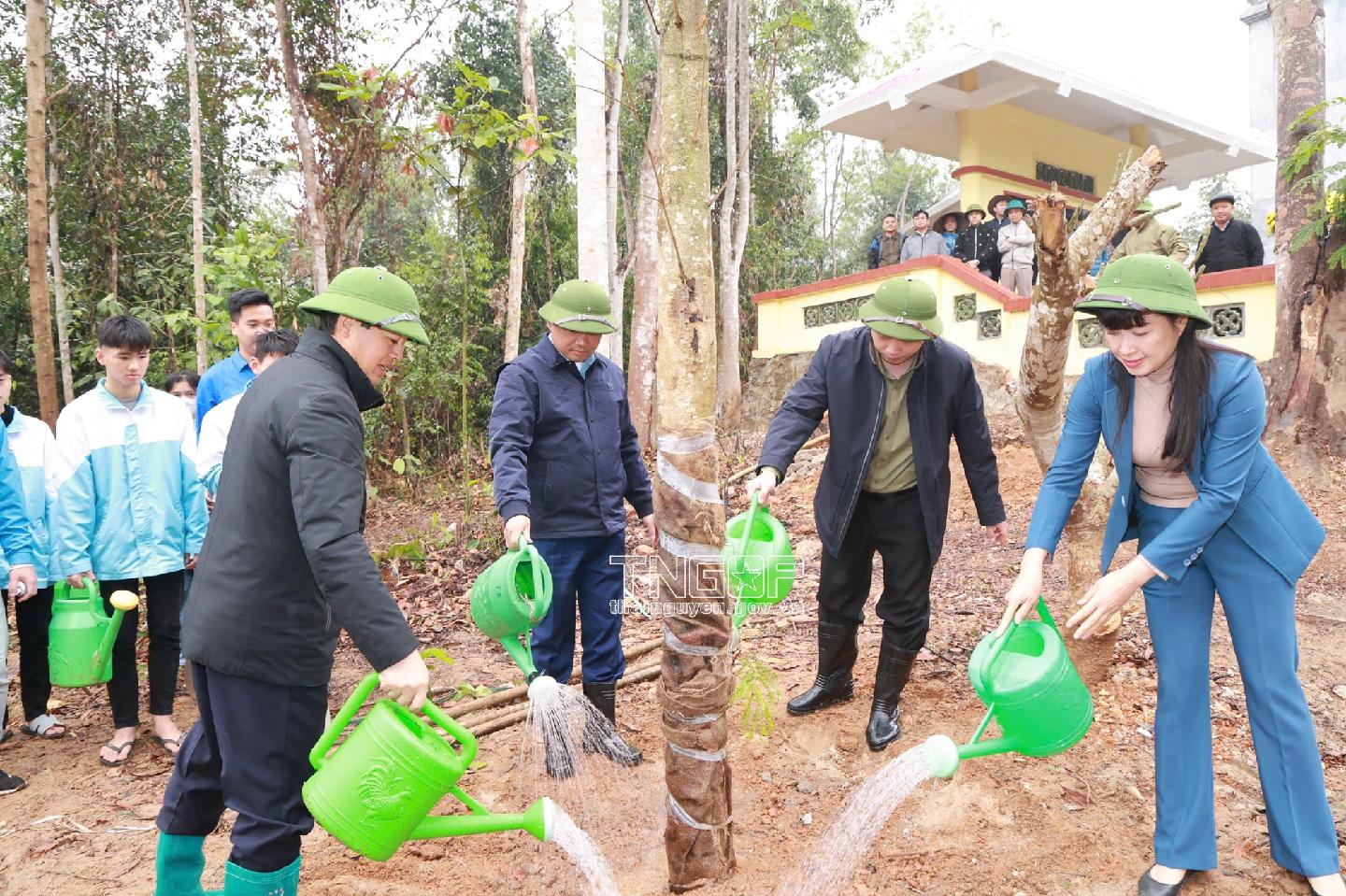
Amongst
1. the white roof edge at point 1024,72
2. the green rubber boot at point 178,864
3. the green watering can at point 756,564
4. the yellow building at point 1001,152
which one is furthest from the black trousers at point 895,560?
the white roof edge at point 1024,72

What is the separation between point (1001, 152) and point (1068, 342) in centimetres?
1028

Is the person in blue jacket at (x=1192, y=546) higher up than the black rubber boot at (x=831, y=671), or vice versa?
the person in blue jacket at (x=1192, y=546)

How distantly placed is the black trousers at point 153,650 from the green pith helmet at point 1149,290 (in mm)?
3872

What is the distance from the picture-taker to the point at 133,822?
3418 mm

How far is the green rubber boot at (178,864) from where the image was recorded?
93.1 inches

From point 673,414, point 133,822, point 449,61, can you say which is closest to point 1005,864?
point 673,414

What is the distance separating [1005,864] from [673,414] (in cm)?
187

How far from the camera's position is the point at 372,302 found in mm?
2271

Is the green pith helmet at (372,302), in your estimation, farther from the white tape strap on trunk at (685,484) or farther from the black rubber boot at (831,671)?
the black rubber boot at (831,671)

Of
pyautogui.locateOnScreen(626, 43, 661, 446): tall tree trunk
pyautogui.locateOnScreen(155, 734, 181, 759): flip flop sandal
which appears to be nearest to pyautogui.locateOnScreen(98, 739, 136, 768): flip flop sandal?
pyautogui.locateOnScreen(155, 734, 181, 759): flip flop sandal

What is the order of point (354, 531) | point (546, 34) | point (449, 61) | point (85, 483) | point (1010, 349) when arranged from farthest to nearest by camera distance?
point (546, 34), point (449, 61), point (1010, 349), point (85, 483), point (354, 531)

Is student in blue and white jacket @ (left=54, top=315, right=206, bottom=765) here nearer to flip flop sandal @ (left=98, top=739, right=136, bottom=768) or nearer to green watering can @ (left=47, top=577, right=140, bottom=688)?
flip flop sandal @ (left=98, top=739, right=136, bottom=768)

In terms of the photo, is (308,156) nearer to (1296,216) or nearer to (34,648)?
(34,648)

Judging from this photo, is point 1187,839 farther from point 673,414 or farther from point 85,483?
point 85,483
